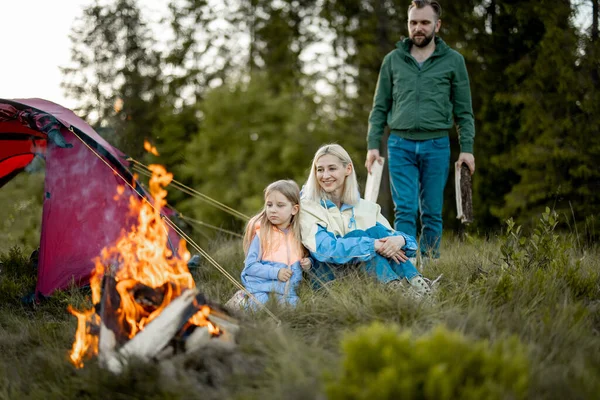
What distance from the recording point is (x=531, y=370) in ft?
7.53

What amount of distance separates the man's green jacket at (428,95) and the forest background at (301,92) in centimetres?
275

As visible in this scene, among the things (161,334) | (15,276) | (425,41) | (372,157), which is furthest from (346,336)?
(15,276)

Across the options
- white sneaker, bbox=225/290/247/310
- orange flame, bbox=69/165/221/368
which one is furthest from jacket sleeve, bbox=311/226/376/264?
orange flame, bbox=69/165/221/368

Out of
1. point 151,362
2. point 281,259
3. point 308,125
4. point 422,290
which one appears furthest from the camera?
point 308,125

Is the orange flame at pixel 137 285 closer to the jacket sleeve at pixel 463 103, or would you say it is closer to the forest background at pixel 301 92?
the jacket sleeve at pixel 463 103

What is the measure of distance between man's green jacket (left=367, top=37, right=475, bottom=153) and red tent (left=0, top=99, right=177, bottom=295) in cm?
223

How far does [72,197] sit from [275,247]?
5.91 ft

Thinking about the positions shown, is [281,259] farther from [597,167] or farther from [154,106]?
[154,106]

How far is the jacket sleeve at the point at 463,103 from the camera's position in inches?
193

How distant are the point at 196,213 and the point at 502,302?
1441 cm

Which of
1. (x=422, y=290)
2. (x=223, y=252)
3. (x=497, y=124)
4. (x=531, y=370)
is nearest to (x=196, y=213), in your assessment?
(x=497, y=124)

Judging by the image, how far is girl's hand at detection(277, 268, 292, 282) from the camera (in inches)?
149

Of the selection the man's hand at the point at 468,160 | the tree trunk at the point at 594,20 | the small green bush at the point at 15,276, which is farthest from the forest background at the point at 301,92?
the man's hand at the point at 468,160

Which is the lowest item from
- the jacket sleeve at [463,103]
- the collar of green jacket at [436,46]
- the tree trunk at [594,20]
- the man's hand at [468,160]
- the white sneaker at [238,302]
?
the white sneaker at [238,302]
